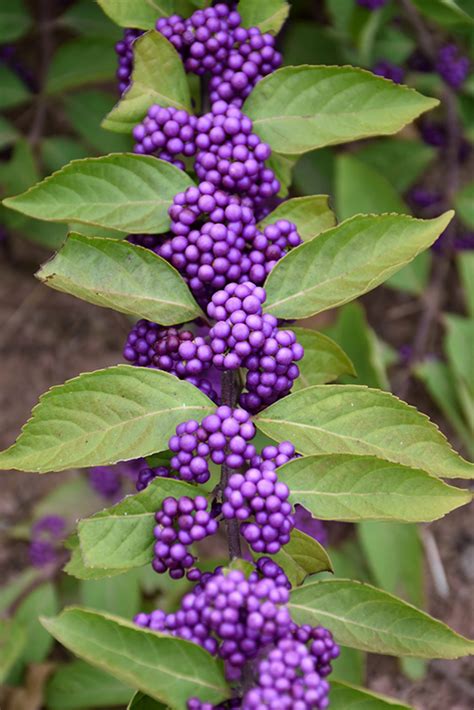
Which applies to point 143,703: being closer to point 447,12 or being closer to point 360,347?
point 360,347

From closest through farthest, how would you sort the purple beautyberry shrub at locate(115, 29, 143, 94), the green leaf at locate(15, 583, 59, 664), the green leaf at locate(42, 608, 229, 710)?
the green leaf at locate(42, 608, 229, 710), the purple beautyberry shrub at locate(115, 29, 143, 94), the green leaf at locate(15, 583, 59, 664)

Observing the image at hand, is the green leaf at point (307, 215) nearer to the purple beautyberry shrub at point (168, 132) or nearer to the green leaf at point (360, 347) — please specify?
the purple beautyberry shrub at point (168, 132)

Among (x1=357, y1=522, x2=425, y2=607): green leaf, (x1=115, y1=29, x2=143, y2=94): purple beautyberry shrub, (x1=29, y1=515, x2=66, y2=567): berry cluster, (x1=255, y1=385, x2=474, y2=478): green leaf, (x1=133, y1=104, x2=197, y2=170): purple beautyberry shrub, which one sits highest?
(x1=115, y1=29, x2=143, y2=94): purple beautyberry shrub

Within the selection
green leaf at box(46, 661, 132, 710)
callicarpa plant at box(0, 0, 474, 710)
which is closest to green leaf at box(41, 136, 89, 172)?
callicarpa plant at box(0, 0, 474, 710)

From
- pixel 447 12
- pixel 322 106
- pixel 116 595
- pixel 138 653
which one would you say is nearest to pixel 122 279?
pixel 322 106

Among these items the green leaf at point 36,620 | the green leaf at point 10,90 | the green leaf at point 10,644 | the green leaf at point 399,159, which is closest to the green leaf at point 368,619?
the green leaf at point 10,644

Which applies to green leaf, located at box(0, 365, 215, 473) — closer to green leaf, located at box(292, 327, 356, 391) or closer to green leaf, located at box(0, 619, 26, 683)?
green leaf, located at box(292, 327, 356, 391)
